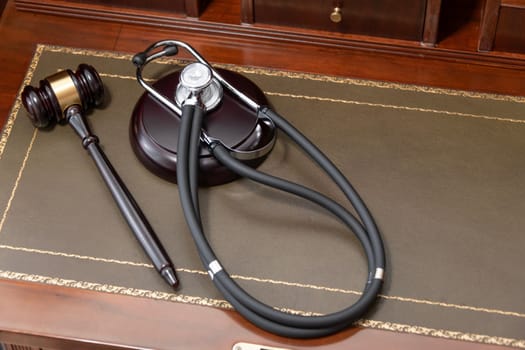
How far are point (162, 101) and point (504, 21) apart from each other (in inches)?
20.2

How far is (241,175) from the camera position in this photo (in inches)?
47.3

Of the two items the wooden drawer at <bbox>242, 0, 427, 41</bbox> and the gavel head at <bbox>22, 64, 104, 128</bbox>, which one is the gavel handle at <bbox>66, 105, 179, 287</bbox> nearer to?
the gavel head at <bbox>22, 64, 104, 128</bbox>

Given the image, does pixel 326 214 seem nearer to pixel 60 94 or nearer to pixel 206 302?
pixel 206 302

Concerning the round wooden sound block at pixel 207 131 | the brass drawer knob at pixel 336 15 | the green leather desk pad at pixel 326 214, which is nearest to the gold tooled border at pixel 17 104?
the green leather desk pad at pixel 326 214

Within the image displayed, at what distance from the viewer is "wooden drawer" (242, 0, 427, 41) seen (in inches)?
53.6

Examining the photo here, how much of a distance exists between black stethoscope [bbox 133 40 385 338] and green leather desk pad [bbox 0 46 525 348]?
0.03 metres

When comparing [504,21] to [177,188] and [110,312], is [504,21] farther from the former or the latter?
[110,312]

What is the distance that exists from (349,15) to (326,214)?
0.34 meters

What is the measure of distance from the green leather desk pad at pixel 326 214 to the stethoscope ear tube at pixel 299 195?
0.03m

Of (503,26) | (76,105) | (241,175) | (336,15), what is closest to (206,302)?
(241,175)

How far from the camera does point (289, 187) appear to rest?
→ 46.6 inches

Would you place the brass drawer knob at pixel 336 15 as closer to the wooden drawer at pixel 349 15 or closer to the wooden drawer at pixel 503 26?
the wooden drawer at pixel 349 15

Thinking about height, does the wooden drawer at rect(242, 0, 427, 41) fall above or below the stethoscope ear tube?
above

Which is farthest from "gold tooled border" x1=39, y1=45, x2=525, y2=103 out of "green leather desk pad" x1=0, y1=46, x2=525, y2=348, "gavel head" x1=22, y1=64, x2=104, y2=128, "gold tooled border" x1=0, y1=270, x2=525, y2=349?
"gold tooled border" x1=0, y1=270, x2=525, y2=349
